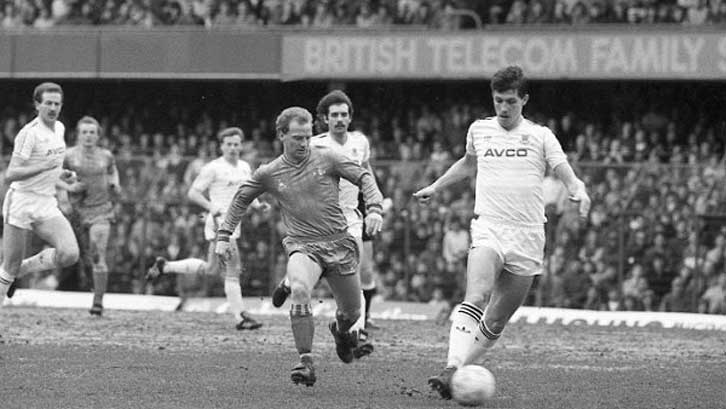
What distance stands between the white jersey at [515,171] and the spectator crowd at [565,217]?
11152 mm

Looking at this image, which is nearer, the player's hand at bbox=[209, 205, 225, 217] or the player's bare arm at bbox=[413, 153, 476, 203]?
the player's bare arm at bbox=[413, 153, 476, 203]

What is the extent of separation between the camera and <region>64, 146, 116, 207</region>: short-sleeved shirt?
18.1m

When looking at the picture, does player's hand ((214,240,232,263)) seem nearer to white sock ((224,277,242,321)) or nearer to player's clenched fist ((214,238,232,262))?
player's clenched fist ((214,238,232,262))

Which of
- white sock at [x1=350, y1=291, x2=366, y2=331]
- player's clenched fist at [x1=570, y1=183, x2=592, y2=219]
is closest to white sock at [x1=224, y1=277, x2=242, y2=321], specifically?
white sock at [x1=350, y1=291, x2=366, y2=331]

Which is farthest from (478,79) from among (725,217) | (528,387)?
(528,387)

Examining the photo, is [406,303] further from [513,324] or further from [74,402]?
[74,402]

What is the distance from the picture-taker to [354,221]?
13.7m

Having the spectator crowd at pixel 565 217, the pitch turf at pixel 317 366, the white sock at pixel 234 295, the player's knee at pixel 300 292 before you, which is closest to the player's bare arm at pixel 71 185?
the pitch turf at pixel 317 366

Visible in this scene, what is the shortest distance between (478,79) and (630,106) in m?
2.93

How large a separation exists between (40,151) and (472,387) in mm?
6414

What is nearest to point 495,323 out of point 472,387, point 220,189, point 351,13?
point 472,387

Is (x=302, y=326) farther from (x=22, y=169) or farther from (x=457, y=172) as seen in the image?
(x=22, y=169)

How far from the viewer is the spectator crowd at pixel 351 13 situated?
2708 cm

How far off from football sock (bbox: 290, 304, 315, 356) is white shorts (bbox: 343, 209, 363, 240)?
331 centimetres
